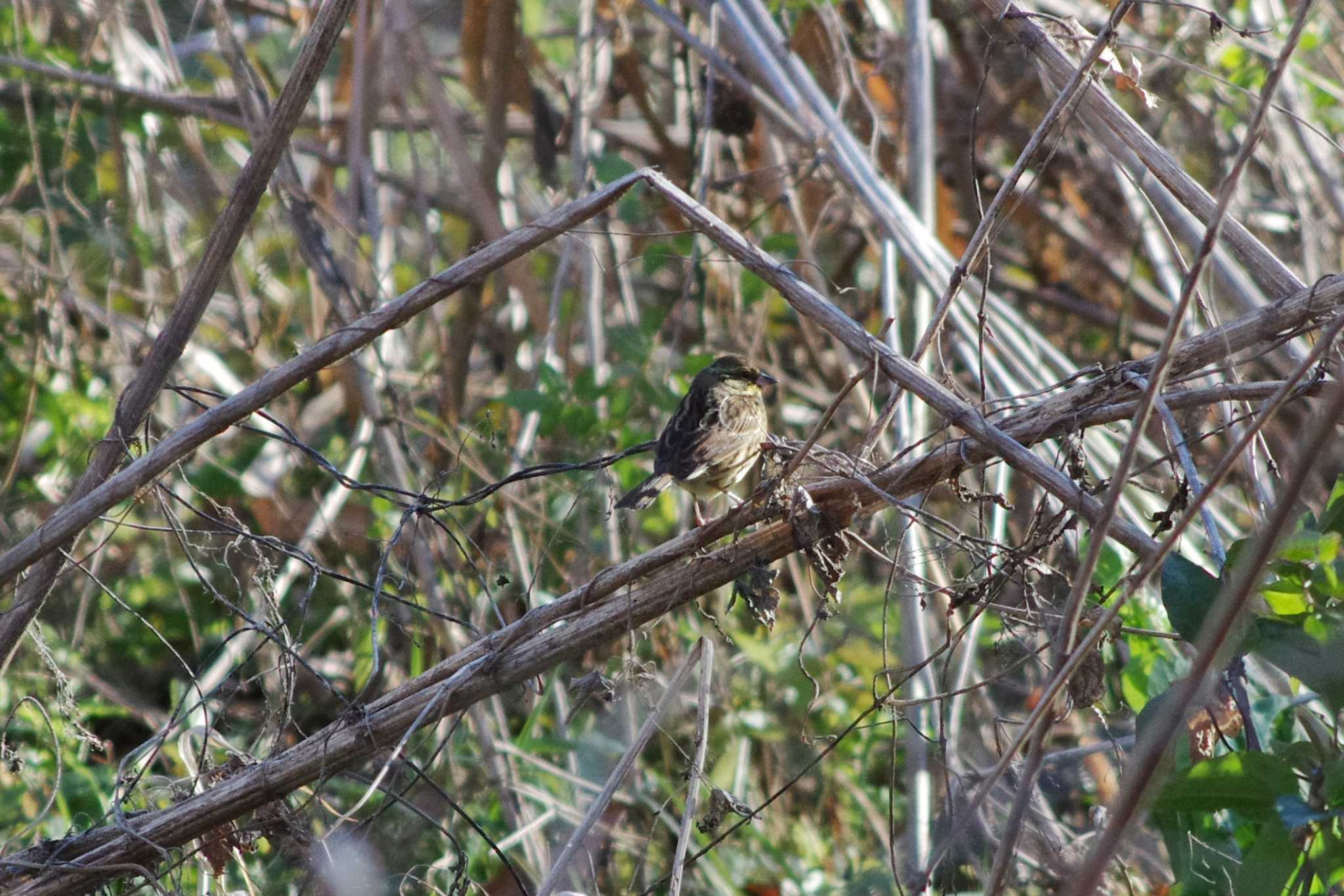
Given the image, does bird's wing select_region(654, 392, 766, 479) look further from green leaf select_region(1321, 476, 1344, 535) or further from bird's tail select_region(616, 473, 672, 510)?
green leaf select_region(1321, 476, 1344, 535)

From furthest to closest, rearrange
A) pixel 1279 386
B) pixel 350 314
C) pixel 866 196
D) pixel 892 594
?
pixel 350 314
pixel 866 196
pixel 892 594
pixel 1279 386

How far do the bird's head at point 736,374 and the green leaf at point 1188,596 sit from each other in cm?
208

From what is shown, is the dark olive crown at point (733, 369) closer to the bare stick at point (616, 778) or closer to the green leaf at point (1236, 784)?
the bare stick at point (616, 778)

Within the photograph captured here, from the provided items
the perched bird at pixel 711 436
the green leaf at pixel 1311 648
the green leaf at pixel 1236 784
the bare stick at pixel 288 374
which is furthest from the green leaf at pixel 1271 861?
the perched bird at pixel 711 436

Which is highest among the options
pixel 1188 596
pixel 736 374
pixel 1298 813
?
pixel 736 374

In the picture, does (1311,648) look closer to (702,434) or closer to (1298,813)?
(1298,813)

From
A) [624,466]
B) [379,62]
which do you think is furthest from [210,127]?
[624,466]

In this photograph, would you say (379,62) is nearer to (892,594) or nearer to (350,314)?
(350,314)

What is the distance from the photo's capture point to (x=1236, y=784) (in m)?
1.90

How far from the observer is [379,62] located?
15.5ft

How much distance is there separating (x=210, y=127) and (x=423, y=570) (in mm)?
2766

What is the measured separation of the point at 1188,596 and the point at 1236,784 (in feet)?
1.10

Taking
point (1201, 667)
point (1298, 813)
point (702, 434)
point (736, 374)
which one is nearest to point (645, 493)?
point (702, 434)

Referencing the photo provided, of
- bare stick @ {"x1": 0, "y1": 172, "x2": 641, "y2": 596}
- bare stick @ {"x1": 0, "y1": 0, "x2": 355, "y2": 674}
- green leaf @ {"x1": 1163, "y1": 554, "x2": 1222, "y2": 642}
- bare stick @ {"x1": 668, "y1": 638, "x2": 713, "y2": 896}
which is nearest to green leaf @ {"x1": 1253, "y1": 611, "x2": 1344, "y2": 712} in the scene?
green leaf @ {"x1": 1163, "y1": 554, "x2": 1222, "y2": 642}
